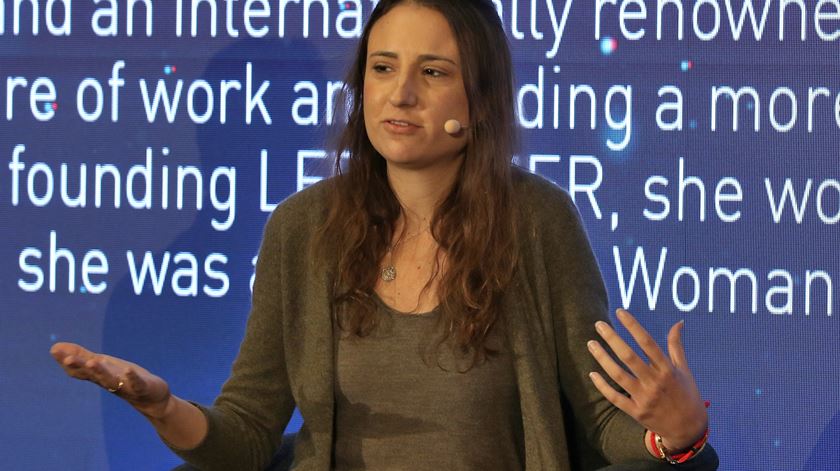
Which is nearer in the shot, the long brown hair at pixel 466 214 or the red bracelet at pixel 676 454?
the red bracelet at pixel 676 454

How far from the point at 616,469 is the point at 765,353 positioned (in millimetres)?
1400

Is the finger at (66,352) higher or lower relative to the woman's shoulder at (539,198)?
lower

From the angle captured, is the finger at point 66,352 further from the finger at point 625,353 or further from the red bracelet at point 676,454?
the red bracelet at point 676,454

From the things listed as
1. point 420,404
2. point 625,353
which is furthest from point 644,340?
point 420,404

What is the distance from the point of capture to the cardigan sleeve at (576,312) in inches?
70.2

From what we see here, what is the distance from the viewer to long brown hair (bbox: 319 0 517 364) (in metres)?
1.80

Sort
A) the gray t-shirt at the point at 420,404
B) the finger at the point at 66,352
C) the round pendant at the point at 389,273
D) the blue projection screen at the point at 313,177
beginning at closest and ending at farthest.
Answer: the finger at the point at 66,352 → the gray t-shirt at the point at 420,404 → the round pendant at the point at 389,273 → the blue projection screen at the point at 313,177

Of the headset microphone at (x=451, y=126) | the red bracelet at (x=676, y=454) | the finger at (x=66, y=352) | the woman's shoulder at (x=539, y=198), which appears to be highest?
the headset microphone at (x=451, y=126)

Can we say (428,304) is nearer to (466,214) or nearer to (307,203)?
(466,214)

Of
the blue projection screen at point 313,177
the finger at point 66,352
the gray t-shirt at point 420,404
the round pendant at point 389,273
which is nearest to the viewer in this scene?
the finger at point 66,352

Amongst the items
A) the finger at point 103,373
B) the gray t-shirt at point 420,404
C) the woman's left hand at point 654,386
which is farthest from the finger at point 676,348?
the finger at point 103,373

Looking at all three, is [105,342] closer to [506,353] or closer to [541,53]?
[541,53]

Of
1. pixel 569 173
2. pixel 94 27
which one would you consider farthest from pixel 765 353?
pixel 94 27

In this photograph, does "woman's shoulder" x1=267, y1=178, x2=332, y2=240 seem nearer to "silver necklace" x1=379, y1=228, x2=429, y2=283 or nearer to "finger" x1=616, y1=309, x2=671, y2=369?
"silver necklace" x1=379, y1=228, x2=429, y2=283
